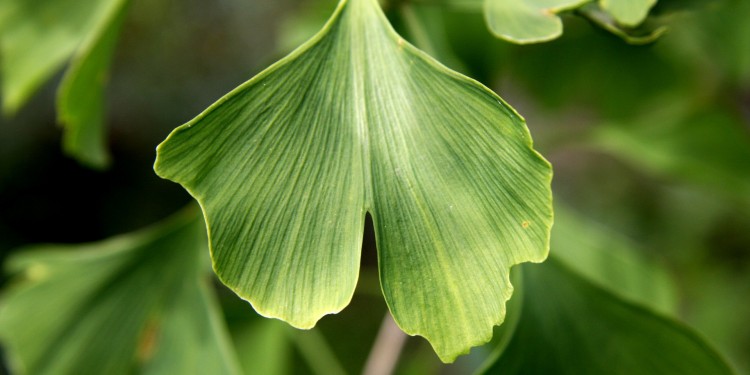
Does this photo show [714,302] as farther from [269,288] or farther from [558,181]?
[269,288]

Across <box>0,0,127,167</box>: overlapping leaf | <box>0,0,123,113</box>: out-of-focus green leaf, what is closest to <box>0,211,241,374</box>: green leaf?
<box>0,0,127,167</box>: overlapping leaf

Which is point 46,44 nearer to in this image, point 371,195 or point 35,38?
point 35,38

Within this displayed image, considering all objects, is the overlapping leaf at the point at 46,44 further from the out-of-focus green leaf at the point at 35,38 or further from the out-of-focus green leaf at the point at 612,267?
the out-of-focus green leaf at the point at 612,267

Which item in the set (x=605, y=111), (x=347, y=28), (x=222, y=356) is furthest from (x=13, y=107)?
(x=605, y=111)

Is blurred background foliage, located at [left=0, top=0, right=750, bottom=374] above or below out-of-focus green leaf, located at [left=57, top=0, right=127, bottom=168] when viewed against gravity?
below

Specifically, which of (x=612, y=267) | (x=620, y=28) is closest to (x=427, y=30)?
(x=620, y=28)

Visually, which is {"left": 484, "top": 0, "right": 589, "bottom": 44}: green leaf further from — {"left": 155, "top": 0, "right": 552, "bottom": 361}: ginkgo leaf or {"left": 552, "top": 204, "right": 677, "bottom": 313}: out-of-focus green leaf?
{"left": 552, "top": 204, "right": 677, "bottom": 313}: out-of-focus green leaf
